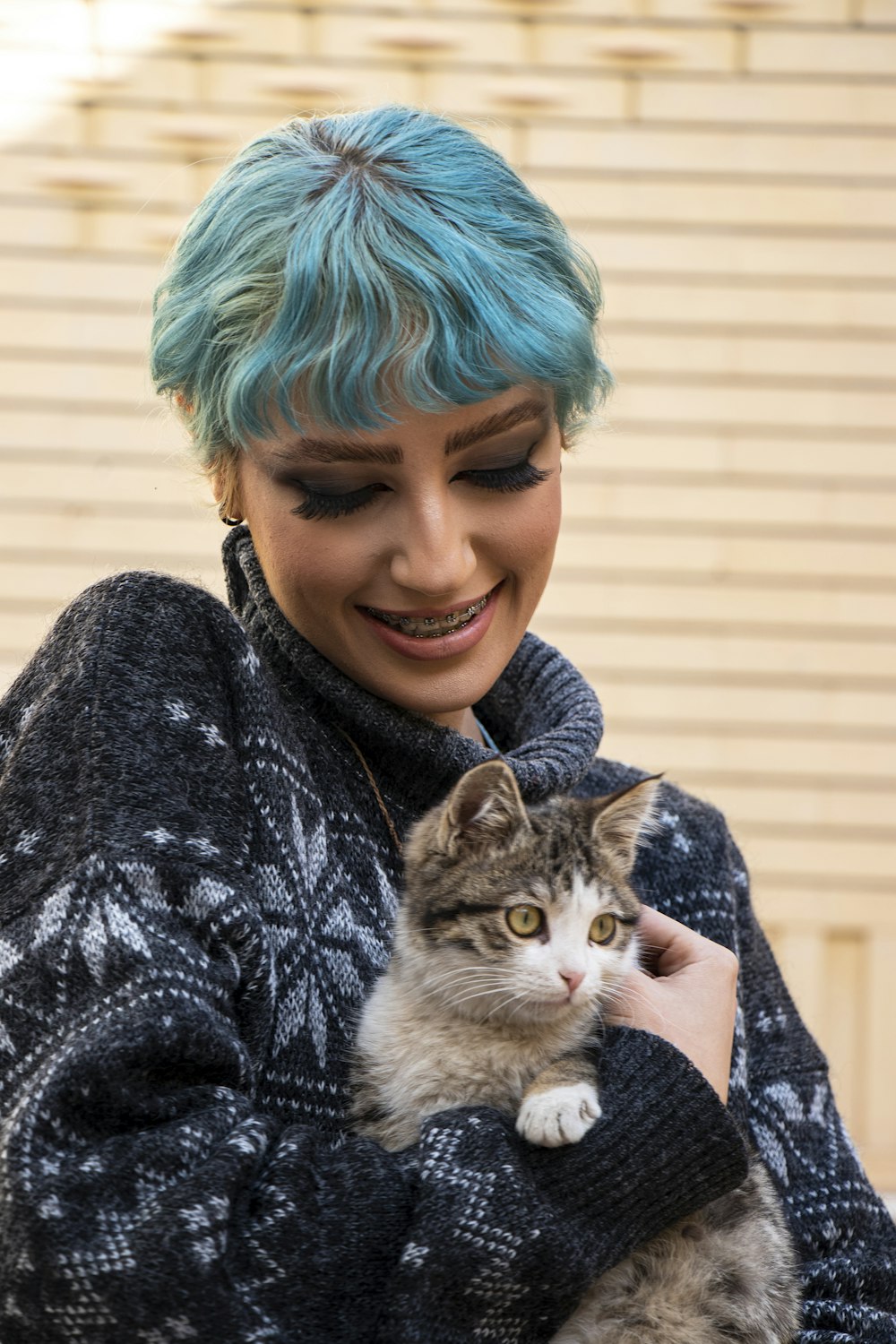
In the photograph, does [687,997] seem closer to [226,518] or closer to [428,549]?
[428,549]

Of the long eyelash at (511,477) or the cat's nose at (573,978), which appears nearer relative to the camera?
the cat's nose at (573,978)

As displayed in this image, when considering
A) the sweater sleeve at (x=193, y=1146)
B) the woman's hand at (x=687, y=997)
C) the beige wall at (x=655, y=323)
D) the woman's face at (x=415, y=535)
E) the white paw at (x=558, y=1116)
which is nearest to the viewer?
the sweater sleeve at (x=193, y=1146)

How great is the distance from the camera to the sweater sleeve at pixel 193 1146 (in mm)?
1438

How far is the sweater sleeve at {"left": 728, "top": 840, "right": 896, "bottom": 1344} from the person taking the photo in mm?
2168

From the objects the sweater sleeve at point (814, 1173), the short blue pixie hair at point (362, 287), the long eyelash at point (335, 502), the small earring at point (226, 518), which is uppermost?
the short blue pixie hair at point (362, 287)

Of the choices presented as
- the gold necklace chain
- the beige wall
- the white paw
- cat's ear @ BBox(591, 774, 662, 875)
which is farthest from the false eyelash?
the beige wall

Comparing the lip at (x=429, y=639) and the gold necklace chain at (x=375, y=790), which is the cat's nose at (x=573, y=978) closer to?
the gold necklace chain at (x=375, y=790)

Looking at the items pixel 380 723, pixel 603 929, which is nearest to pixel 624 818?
pixel 603 929

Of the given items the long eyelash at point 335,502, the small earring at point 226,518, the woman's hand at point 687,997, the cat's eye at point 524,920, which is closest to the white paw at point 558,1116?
the woman's hand at point 687,997

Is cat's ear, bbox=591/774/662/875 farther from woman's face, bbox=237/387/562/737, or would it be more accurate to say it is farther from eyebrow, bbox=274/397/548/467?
eyebrow, bbox=274/397/548/467

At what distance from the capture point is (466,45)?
265 inches

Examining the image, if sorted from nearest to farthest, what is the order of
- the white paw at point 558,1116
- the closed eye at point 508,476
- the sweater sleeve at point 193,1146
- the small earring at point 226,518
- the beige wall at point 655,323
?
1. the sweater sleeve at point 193,1146
2. the white paw at point 558,1116
3. the closed eye at point 508,476
4. the small earring at point 226,518
5. the beige wall at point 655,323

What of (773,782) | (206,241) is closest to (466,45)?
(773,782)

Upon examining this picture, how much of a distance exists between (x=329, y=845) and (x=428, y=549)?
48 cm
